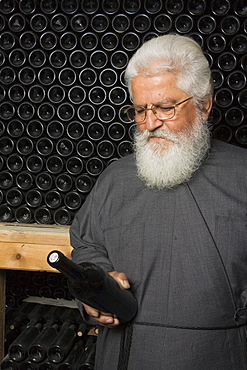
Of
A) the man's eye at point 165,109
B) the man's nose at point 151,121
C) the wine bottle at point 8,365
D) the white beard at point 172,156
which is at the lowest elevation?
the wine bottle at point 8,365

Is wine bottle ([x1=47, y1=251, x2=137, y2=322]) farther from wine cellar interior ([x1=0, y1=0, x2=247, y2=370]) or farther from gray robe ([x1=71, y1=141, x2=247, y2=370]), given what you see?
wine cellar interior ([x1=0, y1=0, x2=247, y2=370])

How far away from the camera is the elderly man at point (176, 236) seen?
1312mm

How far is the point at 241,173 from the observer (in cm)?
142

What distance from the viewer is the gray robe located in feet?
4.30

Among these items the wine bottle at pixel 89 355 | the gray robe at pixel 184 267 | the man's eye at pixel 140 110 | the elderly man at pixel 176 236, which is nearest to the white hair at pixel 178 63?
the elderly man at pixel 176 236

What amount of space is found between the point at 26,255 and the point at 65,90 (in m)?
0.87

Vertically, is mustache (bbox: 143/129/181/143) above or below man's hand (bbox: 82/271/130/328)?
above

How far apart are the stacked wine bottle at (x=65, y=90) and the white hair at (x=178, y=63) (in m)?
0.73

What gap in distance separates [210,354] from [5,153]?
150cm

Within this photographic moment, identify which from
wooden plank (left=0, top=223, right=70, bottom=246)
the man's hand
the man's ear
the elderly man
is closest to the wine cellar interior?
wooden plank (left=0, top=223, right=70, bottom=246)

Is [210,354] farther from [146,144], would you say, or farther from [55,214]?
[55,214]

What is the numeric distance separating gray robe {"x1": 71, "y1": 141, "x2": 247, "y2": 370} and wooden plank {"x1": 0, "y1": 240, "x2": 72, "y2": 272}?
1.86 ft

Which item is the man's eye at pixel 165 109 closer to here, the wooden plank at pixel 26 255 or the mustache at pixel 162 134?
the mustache at pixel 162 134

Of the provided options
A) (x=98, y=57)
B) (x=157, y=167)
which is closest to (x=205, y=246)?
(x=157, y=167)
